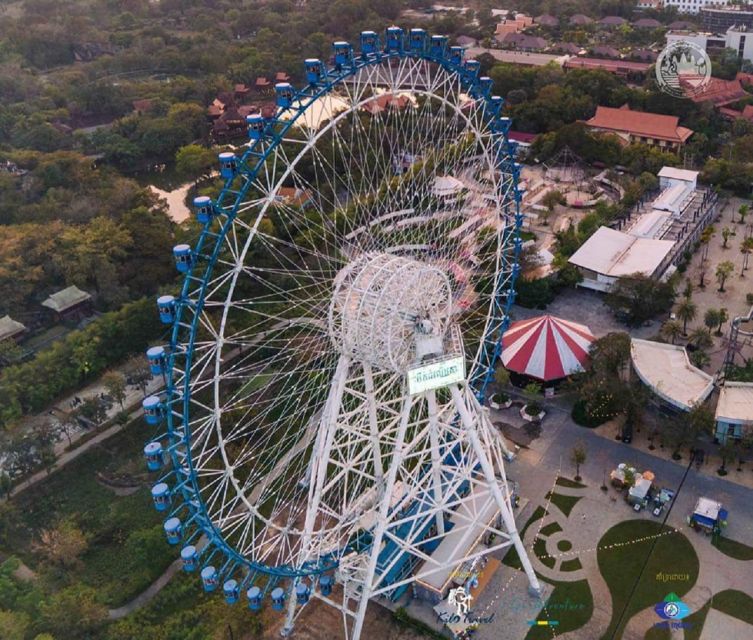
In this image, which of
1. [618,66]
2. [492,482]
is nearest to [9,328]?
[492,482]

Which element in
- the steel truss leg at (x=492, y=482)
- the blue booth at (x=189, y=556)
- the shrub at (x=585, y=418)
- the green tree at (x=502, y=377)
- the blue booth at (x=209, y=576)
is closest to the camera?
the blue booth at (x=189, y=556)

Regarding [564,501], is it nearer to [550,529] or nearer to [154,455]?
[550,529]

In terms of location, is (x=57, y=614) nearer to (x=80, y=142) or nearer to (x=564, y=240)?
(x=564, y=240)

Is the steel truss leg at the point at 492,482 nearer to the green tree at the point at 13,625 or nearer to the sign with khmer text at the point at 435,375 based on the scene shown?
the sign with khmer text at the point at 435,375

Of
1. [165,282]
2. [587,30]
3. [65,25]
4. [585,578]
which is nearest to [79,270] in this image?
[165,282]

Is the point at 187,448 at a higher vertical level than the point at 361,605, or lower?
higher

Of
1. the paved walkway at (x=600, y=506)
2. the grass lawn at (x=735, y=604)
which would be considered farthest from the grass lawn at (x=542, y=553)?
the grass lawn at (x=735, y=604)
